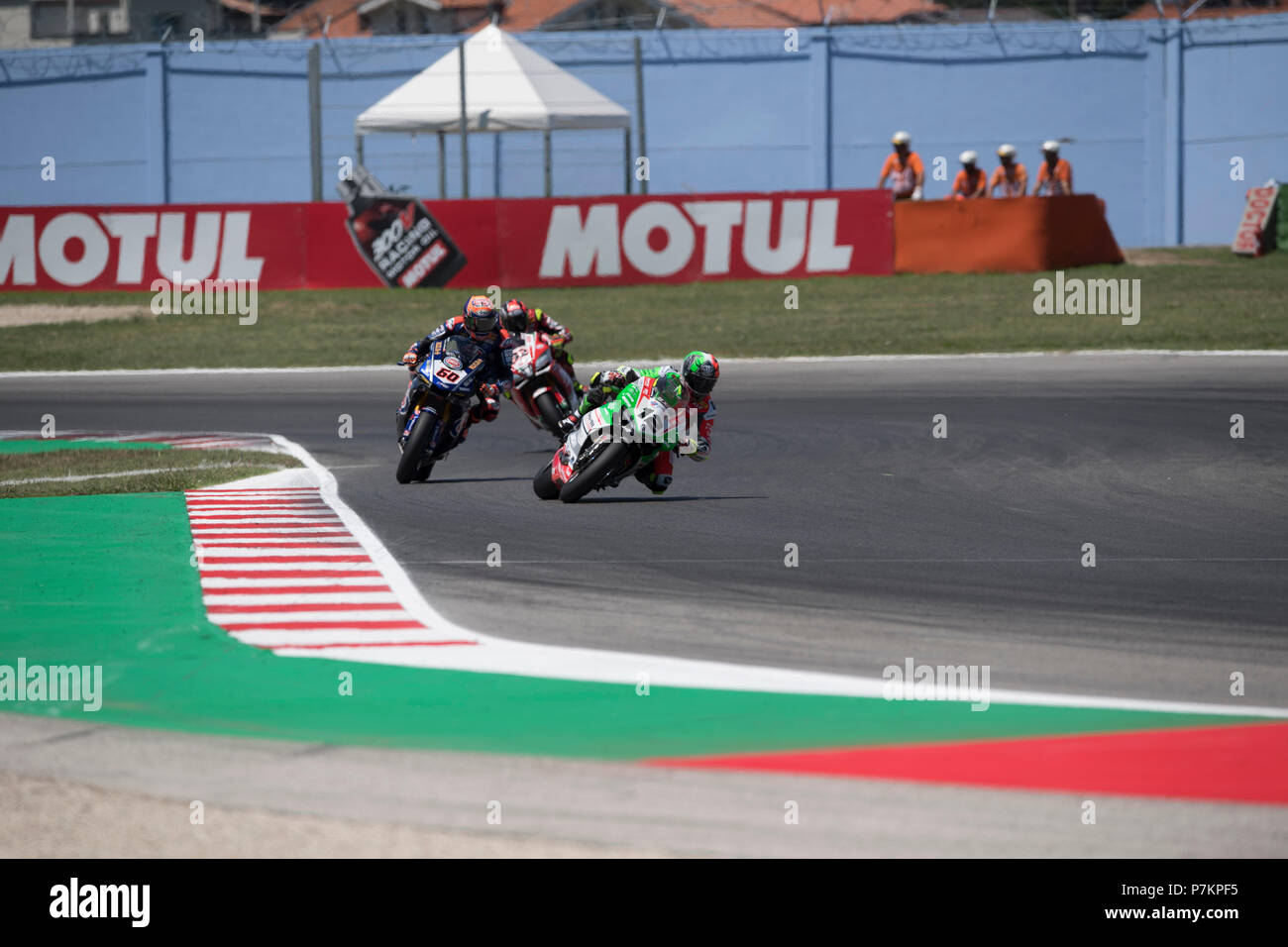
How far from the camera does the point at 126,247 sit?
1037 inches

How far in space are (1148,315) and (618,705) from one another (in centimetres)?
1868

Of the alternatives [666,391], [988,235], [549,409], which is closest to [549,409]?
[549,409]

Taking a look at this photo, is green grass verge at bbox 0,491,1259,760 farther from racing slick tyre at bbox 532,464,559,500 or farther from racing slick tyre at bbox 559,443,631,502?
racing slick tyre at bbox 532,464,559,500

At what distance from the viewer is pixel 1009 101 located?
3672 cm

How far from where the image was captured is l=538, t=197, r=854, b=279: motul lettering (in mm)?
25703

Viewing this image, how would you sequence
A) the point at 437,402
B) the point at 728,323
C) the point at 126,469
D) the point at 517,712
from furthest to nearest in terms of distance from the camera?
the point at 728,323 < the point at 126,469 < the point at 437,402 < the point at 517,712

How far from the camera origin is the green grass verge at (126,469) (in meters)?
12.3

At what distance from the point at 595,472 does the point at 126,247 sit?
17.4 meters

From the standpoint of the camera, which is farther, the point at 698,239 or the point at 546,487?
the point at 698,239

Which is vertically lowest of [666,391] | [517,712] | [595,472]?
[517,712]

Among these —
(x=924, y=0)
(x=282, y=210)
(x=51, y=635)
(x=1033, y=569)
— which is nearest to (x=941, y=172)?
(x=924, y=0)

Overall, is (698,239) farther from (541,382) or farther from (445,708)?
(445,708)

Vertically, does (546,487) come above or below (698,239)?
below

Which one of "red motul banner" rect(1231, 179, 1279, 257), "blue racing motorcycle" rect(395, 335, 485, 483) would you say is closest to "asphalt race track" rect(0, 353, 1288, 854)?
"blue racing motorcycle" rect(395, 335, 485, 483)
